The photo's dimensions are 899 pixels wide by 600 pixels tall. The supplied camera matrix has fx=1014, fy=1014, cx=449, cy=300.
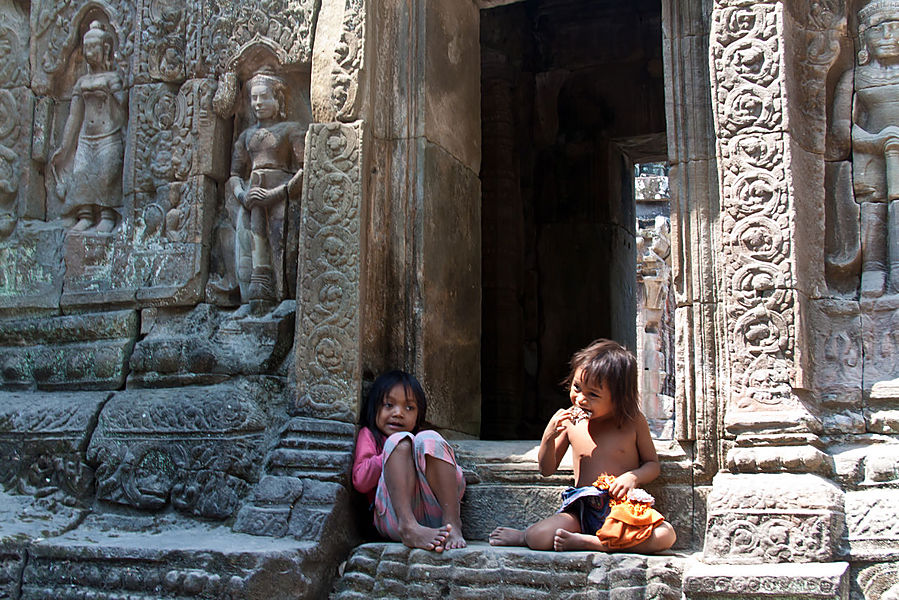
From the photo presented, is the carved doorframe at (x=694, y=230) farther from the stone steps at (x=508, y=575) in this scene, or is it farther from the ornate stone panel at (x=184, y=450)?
the ornate stone panel at (x=184, y=450)

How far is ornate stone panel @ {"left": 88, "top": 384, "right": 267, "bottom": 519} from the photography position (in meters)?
4.97

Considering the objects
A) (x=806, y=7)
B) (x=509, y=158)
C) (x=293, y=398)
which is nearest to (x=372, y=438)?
→ (x=293, y=398)

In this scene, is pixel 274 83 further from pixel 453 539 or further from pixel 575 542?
pixel 575 542

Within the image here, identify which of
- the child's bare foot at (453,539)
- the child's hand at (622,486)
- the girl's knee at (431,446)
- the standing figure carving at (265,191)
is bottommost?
the child's bare foot at (453,539)

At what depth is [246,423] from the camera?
16.6 feet

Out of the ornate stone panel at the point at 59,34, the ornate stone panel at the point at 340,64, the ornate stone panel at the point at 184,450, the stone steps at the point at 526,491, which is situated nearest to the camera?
the stone steps at the point at 526,491

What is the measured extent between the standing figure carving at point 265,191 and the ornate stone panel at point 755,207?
7.47 feet

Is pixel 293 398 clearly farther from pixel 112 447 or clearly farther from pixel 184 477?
pixel 112 447

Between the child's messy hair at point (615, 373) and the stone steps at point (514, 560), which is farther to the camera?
the child's messy hair at point (615, 373)

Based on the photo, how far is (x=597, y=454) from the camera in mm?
4316

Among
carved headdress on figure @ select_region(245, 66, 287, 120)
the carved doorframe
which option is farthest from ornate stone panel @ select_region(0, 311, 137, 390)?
the carved doorframe

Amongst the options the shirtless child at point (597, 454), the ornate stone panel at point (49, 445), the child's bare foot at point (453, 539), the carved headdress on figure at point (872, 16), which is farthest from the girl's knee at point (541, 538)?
the carved headdress on figure at point (872, 16)

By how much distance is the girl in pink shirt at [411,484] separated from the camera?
419 cm

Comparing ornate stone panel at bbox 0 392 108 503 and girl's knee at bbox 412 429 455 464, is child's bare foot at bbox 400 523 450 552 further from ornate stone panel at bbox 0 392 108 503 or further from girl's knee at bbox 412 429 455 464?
ornate stone panel at bbox 0 392 108 503
